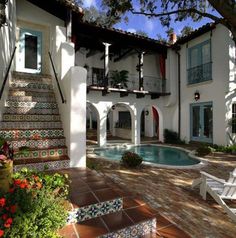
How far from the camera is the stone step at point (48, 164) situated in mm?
3981

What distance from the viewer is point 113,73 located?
42.7ft

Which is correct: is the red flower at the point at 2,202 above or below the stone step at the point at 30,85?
below

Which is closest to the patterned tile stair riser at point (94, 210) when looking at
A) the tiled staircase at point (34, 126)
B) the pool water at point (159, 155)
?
the tiled staircase at point (34, 126)

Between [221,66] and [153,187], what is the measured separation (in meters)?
8.79

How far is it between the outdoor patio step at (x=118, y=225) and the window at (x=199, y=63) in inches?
415

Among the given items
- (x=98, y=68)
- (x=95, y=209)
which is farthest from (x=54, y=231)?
(x=98, y=68)

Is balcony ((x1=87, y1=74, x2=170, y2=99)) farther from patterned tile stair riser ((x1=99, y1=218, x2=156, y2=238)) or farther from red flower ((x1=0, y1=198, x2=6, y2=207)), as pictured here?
red flower ((x1=0, y1=198, x2=6, y2=207))

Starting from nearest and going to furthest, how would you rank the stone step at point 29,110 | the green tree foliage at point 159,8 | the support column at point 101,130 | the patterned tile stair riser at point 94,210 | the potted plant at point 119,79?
the patterned tile stair riser at point 94,210
the stone step at point 29,110
the green tree foliage at point 159,8
the support column at point 101,130
the potted plant at point 119,79

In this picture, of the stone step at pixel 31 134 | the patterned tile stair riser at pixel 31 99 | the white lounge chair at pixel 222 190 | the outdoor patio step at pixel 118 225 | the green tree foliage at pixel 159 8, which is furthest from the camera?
the green tree foliage at pixel 159 8

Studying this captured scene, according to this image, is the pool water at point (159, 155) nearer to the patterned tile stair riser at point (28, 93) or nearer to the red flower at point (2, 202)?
the patterned tile stair riser at point (28, 93)

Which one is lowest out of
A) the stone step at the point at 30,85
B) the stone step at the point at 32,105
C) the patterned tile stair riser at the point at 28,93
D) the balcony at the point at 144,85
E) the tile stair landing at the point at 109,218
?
the tile stair landing at the point at 109,218

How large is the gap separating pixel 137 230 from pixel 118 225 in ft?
0.93

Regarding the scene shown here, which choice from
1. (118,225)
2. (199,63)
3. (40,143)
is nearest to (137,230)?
(118,225)

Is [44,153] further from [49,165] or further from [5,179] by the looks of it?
[5,179]
